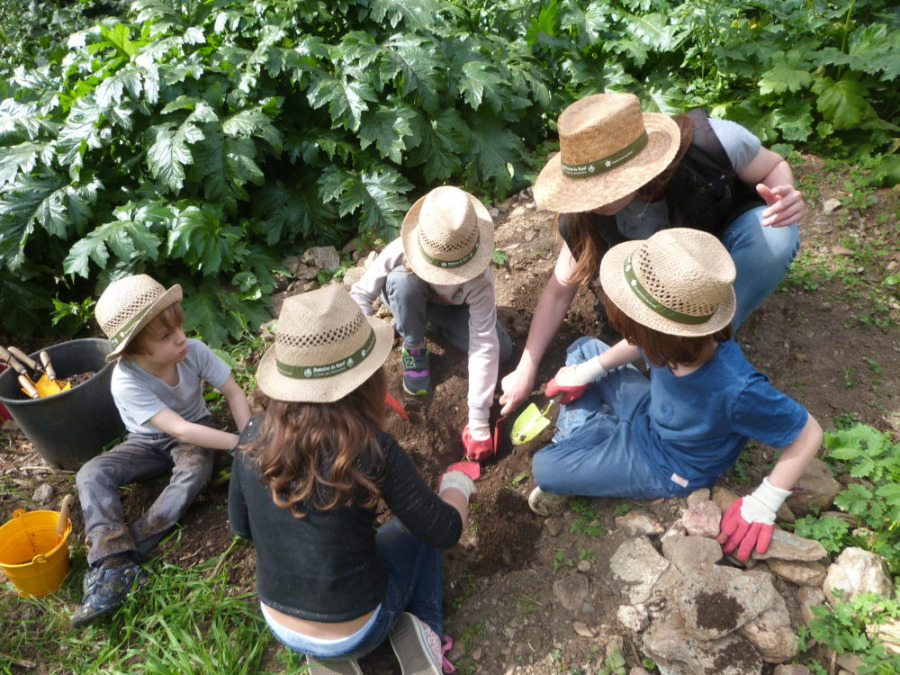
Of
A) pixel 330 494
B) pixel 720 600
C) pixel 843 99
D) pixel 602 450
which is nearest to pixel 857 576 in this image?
pixel 720 600

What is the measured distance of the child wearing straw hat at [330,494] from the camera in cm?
169

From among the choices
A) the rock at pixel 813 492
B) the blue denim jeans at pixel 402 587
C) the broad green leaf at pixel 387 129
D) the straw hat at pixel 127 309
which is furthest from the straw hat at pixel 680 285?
the broad green leaf at pixel 387 129

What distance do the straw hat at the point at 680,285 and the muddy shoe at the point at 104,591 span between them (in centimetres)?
202

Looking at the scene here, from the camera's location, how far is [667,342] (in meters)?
1.91

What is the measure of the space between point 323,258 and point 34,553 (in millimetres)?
2063

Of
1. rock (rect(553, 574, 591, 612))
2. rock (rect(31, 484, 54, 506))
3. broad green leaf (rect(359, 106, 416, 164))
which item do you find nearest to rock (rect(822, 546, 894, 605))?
rock (rect(553, 574, 591, 612))

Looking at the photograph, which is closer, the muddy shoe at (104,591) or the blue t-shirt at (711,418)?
the blue t-shirt at (711,418)

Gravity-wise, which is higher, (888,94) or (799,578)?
(888,94)

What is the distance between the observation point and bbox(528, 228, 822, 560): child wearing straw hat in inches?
71.6

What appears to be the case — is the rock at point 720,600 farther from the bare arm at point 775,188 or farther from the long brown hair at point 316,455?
the bare arm at point 775,188

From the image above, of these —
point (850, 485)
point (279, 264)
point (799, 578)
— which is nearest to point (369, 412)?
point (799, 578)

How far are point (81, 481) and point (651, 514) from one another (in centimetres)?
223

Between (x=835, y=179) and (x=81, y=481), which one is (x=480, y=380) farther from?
(x=835, y=179)

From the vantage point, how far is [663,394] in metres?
2.17
